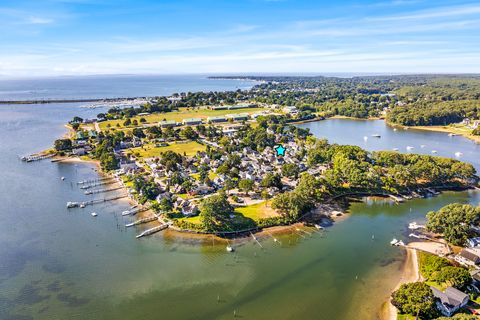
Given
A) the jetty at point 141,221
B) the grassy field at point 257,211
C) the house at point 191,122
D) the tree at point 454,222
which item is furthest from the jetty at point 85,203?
the house at point 191,122

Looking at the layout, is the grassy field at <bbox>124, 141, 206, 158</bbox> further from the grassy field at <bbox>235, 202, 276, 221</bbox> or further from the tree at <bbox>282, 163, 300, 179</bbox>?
the grassy field at <bbox>235, 202, 276, 221</bbox>

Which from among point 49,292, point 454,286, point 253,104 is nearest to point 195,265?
point 49,292

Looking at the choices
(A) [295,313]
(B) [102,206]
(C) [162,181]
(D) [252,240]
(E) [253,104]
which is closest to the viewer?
(A) [295,313]

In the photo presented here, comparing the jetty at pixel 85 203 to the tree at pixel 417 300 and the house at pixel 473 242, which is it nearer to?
the tree at pixel 417 300

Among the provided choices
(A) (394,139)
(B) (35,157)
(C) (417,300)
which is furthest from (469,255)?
(B) (35,157)

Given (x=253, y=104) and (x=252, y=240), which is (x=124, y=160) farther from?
(x=253, y=104)

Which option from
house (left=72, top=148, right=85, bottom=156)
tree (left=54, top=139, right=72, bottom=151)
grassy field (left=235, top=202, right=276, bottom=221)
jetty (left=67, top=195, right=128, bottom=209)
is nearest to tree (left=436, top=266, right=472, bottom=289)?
grassy field (left=235, top=202, right=276, bottom=221)
